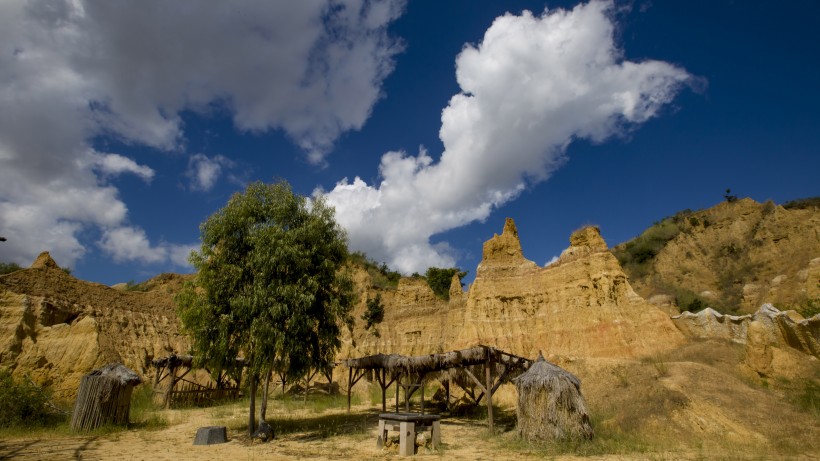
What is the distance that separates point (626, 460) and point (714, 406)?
5.34 meters

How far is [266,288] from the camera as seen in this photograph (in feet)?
44.5

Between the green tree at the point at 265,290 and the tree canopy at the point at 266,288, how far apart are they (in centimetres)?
3

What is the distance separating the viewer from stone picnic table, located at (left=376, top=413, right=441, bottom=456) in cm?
1166

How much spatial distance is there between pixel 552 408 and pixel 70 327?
75.9 ft

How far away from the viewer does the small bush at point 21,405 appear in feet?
45.4

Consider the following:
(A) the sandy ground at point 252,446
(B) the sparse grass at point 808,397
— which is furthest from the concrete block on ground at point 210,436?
(B) the sparse grass at point 808,397

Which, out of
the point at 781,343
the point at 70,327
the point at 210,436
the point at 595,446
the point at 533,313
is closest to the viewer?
the point at 595,446

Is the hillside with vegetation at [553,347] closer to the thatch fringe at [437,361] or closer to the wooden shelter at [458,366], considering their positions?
the wooden shelter at [458,366]

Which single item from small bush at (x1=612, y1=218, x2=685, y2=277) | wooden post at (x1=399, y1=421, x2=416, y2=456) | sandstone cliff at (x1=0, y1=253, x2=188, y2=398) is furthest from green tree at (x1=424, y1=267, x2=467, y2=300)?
wooden post at (x1=399, y1=421, x2=416, y2=456)

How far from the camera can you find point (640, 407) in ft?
46.5

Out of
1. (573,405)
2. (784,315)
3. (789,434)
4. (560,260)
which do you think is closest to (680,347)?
(784,315)

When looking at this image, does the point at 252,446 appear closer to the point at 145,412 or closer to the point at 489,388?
the point at 489,388

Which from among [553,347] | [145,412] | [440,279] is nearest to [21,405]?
[145,412]

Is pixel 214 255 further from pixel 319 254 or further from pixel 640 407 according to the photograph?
pixel 640 407
